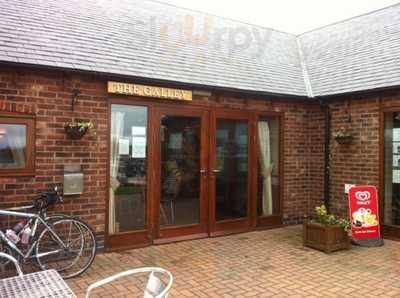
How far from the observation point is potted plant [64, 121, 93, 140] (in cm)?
512

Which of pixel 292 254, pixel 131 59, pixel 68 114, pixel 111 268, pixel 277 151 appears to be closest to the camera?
pixel 111 268

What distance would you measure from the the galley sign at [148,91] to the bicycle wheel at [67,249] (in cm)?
203

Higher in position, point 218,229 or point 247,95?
point 247,95

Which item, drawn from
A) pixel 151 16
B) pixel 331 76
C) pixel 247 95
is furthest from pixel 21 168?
pixel 331 76

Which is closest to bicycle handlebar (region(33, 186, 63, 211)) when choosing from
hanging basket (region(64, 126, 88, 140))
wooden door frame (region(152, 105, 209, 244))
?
hanging basket (region(64, 126, 88, 140))

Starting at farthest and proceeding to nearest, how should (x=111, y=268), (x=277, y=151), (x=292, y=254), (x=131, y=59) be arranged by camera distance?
1. (x=277, y=151)
2. (x=131, y=59)
3. (x=292, y=254)
4. (x=111, y=268)

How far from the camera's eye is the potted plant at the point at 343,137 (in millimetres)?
7103

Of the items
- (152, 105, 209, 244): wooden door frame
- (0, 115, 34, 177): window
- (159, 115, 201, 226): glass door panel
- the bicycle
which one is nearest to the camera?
the bicycle

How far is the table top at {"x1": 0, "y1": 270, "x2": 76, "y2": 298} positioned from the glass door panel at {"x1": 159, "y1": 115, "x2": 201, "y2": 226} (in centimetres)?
364

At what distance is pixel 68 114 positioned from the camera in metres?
5.29

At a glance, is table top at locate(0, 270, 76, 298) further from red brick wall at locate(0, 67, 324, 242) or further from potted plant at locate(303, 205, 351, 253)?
potted plant at locate(303, 205, 351, 253)

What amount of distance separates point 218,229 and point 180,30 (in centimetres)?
435

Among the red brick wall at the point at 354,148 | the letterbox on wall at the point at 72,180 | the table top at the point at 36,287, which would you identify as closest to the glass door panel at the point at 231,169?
the red brick wall at the point at 354,148

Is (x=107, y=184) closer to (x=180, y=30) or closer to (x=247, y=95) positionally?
(x=247, y=95)
